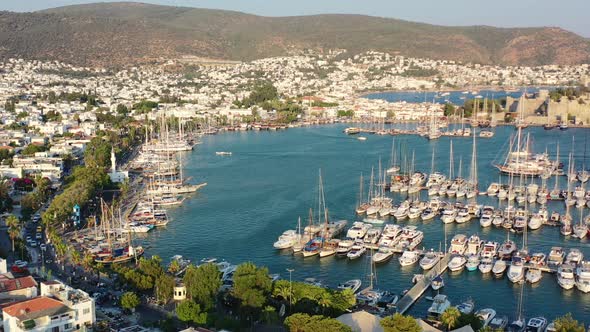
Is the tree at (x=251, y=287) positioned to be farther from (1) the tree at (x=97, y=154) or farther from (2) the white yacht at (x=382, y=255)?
(1) the tree at (x=97, y=154)

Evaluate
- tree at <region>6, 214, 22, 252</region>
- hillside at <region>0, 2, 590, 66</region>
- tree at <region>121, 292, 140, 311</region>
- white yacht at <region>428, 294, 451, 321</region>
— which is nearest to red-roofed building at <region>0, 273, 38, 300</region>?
tree at <region>121, 292, 140, 311</region>

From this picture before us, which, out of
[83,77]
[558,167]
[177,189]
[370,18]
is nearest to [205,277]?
[177,189]

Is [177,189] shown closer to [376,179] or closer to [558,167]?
[376,179]

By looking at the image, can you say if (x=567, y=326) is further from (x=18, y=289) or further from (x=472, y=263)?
(x=18, y=289)

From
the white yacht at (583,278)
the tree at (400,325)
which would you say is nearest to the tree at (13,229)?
the tree at (400,325)

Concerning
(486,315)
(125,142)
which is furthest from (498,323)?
(125,142)

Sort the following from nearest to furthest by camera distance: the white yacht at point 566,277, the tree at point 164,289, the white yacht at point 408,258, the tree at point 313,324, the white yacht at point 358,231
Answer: the tree at point 313,324, the tree at point 164,289, the white yacht at point 566,277, the white yacht at point 408,258, the white yacht at point 358,231
